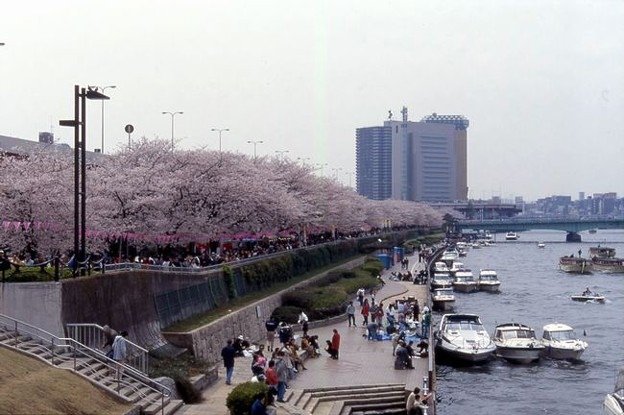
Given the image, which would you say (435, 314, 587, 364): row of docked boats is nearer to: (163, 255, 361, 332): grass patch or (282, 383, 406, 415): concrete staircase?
(163, 255, 361, 332): grass patch

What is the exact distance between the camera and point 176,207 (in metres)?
57.1

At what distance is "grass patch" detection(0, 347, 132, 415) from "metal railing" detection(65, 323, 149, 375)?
120 inches

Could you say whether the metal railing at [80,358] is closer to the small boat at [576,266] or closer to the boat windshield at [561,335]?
the boat windshield at [561,335]

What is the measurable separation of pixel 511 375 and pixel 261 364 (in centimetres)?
2118

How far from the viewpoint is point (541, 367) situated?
50.3 meters

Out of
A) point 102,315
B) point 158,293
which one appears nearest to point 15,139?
point 158,293

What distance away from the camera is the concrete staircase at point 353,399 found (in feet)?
97.8

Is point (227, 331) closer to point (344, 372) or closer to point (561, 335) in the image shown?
point (344, 372)

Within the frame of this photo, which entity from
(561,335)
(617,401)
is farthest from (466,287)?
(617,401)

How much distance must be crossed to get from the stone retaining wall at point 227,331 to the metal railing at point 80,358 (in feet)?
29.0

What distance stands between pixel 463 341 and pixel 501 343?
268 centimetres

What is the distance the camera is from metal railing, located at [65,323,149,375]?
1029 inches

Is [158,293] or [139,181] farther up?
[139,181]

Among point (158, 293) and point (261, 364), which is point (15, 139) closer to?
point (158, 293)
